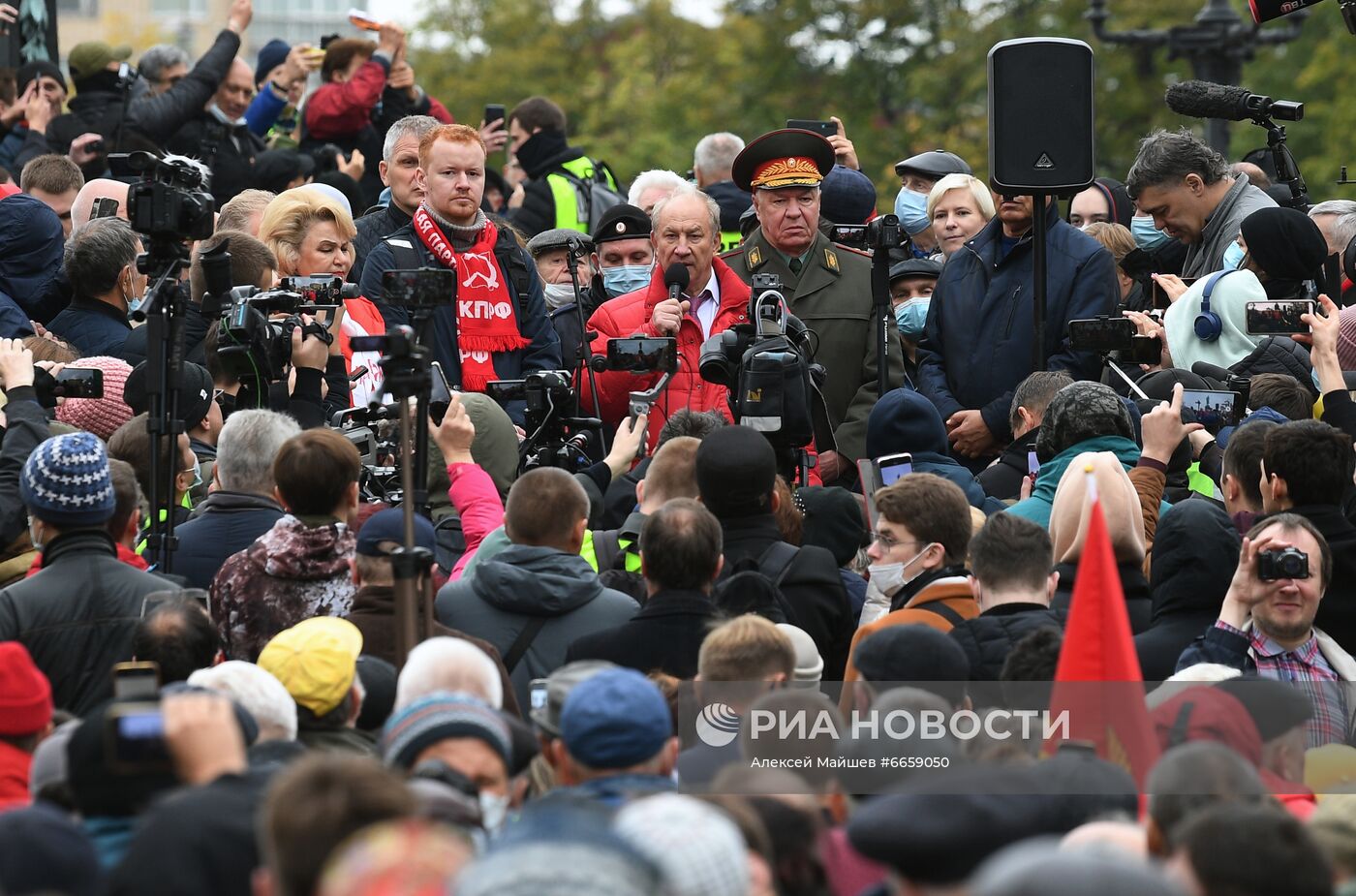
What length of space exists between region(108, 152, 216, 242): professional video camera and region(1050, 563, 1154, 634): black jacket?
320 centimetres

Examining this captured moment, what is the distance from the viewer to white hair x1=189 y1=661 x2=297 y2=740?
482cm

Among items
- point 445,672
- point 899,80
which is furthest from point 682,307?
point 899,80

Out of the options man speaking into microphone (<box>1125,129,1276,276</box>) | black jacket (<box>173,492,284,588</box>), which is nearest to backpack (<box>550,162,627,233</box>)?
man speaking into microphone (<box>1125,129,1276,276</box>)

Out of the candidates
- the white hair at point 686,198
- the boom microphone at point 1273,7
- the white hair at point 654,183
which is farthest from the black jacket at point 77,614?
the boom microphone at point 1273,7

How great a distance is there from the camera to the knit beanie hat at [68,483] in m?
5.87

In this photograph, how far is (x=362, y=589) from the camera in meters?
5.96

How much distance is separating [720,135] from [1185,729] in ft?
22.3

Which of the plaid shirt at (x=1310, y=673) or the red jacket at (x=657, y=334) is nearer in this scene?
the plaid shirt at (x=1310, y=673)

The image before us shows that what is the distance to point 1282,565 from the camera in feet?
18.6

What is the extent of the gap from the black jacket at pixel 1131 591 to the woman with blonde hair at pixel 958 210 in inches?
149

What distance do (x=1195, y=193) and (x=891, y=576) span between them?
3662 mm

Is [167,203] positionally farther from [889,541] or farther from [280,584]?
[889,541]

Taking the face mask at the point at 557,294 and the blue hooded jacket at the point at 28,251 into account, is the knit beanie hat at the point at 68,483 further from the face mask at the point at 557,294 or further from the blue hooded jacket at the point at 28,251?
the face mask at the point at 557,294

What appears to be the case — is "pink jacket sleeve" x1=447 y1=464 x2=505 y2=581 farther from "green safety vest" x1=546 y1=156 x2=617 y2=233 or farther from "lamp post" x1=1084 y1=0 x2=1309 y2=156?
"lamp post" x1=1084 y1=0 x2=1309 y2=156
